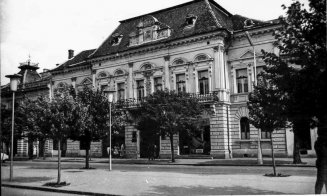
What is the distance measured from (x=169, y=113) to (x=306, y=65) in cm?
1754

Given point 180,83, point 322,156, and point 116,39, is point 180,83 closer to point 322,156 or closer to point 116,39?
point 116,39

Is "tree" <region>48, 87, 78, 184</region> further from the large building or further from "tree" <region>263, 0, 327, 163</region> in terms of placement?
the large building

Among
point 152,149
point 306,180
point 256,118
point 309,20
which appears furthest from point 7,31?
point 152,149

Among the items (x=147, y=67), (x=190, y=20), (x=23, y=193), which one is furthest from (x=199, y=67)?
(x=23, y=193)

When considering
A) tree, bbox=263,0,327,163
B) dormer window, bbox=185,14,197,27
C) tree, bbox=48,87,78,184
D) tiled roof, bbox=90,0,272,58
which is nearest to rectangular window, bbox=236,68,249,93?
tiled roof, bbox=90,0,272,58

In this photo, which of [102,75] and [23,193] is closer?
[23,193]

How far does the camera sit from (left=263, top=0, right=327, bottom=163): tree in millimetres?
8945

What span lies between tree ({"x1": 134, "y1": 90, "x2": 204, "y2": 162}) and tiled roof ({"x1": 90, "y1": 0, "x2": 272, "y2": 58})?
7396 millimetres

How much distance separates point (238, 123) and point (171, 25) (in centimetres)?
1240

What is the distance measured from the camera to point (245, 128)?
29.9m

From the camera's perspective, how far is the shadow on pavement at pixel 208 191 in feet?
35.2

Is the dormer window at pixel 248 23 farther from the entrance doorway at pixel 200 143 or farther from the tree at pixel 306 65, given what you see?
the tree at pixel 306 65

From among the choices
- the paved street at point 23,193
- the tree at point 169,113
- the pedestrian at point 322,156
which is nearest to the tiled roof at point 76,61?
the tree at point 169,113

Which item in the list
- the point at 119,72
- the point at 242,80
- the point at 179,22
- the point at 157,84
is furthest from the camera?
the point at 119,72
